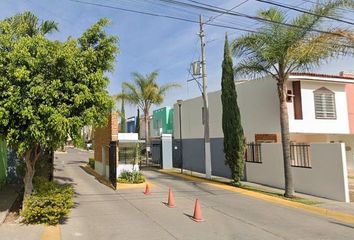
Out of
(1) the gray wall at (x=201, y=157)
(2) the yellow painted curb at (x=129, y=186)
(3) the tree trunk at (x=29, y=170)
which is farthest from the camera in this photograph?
(1) the gray wall at (x=201, y=157)

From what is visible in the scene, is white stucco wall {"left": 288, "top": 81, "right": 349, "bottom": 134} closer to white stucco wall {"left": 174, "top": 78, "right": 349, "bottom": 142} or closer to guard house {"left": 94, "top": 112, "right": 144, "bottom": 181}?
white stucco wall {"left": 174, "top": 78, "right": 349, "bottom": 142}

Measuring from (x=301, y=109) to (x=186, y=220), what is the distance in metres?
13.0

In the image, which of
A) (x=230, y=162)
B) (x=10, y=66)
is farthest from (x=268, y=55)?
(x=10, y=66)

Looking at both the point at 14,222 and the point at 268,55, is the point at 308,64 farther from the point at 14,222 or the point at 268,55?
the point at 14,222

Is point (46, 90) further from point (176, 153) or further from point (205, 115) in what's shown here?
point (176, 153)

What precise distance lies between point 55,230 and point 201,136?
65.3 feet

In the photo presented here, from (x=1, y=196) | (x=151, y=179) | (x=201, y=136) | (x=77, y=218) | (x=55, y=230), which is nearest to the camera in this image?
(x=55, y=230)

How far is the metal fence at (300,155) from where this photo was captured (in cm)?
1725

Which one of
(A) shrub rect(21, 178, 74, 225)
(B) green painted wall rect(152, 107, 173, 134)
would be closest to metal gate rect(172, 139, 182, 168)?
(B) green painted wall rect(152, 107, 173, 134)

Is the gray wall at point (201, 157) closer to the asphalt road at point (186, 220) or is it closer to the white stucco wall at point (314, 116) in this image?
the white stucco wall at point (314, 116)

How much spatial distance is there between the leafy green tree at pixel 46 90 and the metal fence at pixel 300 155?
10.0 metres

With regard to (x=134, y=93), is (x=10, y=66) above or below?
below

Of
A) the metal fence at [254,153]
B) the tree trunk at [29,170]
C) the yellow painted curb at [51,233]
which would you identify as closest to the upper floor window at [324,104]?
the metal fence at [254,153]

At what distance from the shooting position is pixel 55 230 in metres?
9.95
